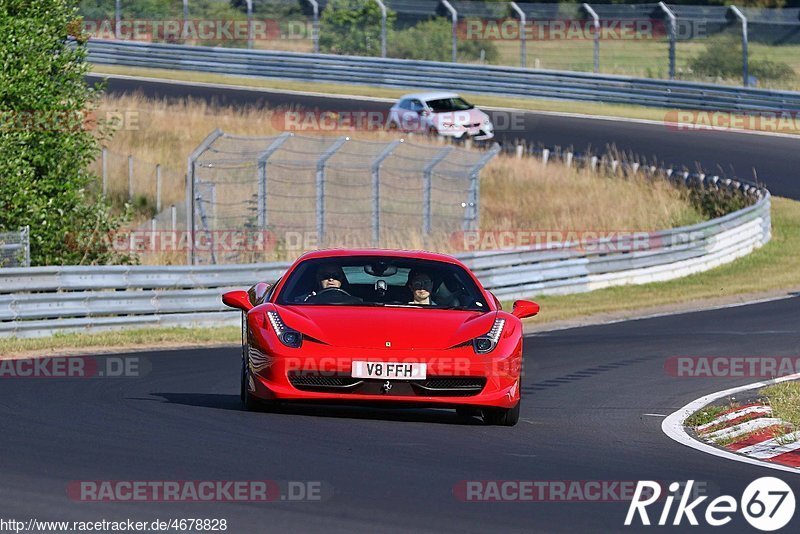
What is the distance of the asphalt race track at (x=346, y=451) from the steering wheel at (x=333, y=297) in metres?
0.77

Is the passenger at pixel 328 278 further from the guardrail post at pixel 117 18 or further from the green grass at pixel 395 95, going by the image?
the guardrail post at pixel 117 18

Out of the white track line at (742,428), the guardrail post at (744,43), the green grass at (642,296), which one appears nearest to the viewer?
the white track line at (742,428)

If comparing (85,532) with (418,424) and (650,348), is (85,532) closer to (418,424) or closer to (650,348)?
(418,424)

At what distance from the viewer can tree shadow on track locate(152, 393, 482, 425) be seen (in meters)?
10.2

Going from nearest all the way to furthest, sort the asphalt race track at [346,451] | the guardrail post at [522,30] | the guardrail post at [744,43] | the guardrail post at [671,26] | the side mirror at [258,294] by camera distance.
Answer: the asphalt race track at [346,451] → the side mirror at [258,294] → the guardrail post at [744,43] → the guardrail post at [671,26] → the guardrail post at [522,30]

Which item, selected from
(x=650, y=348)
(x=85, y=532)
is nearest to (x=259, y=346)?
(x=85, y=532)

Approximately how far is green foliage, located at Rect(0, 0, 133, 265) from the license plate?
1169 centimetres
